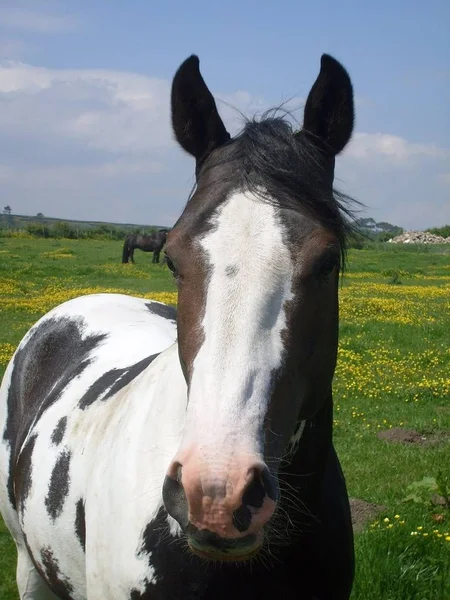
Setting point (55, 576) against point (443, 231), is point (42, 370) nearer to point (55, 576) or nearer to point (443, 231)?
point (55, 576)

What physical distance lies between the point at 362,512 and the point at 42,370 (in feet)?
9.40

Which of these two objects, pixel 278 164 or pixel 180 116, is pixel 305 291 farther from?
pixel 180 116

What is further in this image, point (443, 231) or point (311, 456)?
point (443, 231)

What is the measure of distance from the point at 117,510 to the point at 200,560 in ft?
1.56

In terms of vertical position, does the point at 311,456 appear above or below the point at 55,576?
above

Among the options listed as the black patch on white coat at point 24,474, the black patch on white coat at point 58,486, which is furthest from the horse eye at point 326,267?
the black patch on white coat at point 24,474

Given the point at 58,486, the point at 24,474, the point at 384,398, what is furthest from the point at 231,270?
the point at 384,398

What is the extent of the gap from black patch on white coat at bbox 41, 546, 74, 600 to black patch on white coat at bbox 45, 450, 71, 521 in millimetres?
234

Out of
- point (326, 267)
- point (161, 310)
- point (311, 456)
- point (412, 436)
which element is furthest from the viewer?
point (412, 436)

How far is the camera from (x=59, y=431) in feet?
12.1

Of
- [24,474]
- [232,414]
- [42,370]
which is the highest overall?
[232,414]

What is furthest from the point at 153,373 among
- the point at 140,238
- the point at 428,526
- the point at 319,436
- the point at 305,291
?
the point at 140,238

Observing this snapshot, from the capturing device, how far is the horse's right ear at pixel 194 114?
9.21 ft

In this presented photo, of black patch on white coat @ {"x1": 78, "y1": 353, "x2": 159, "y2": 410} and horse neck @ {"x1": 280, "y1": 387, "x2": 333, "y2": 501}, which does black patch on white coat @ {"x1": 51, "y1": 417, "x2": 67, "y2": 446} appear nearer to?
black patch on white coat @ {"x1": 78, "y1": 353, "x2": 159, "y2": 410}
